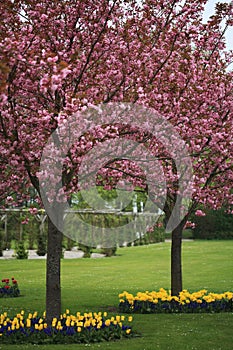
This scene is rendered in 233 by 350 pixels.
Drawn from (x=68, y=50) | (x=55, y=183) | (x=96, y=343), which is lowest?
(x=96, y=343)

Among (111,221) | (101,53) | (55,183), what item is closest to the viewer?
(55,183)

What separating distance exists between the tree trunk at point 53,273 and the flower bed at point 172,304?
7.72 ft

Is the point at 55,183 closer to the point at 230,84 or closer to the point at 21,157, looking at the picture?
the point at 21,157

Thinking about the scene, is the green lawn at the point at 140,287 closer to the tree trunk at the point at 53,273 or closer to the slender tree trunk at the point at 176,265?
the tree trunk at the point at 53,273

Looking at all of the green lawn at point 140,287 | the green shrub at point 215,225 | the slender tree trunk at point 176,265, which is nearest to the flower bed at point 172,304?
the green lawn at point 140,287

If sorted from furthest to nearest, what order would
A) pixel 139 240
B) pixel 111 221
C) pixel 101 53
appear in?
pixel 139 240, pixel 111 221, pixel 101 53

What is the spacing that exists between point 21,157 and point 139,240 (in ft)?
95.5

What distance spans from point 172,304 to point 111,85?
4.60 meters

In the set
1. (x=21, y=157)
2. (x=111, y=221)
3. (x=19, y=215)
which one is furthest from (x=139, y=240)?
(x=21, y=157)

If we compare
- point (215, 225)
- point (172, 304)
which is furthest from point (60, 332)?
point (215, 225)

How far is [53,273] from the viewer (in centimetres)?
847

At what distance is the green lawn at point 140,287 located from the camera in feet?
26.4

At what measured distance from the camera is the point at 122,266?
21984 millimetres

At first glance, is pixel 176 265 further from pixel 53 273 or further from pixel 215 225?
pixel 215 225
